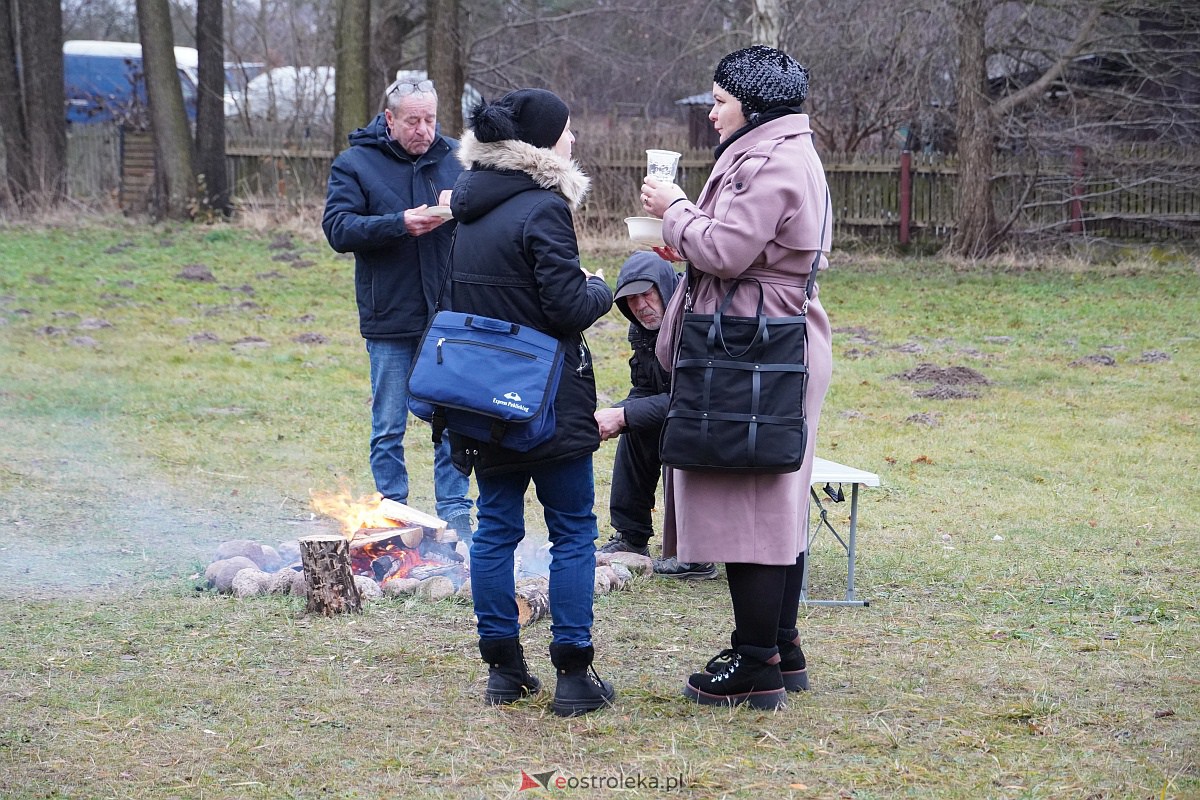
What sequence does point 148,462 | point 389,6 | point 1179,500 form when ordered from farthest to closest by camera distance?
point 389,6
point 148,462
point 1179,500

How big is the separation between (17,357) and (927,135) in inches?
523

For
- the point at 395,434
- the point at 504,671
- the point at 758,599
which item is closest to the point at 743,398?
the point at 758,599

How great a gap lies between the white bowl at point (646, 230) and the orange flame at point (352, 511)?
216 cm

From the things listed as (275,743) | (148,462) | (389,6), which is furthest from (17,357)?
(389,6)

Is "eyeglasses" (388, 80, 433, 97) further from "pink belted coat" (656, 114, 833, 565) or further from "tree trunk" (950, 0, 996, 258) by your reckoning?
"tree trunk" (950, 0, 996, 258)

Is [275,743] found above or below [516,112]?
below

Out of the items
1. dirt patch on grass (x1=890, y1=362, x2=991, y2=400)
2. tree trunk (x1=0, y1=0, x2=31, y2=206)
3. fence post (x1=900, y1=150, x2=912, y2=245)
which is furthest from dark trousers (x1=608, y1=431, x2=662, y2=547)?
tree trunk (x1=0, y1=0, x2=31, y2=206)

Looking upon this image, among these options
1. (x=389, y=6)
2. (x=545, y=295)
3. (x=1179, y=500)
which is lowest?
(x=1179, y=500)

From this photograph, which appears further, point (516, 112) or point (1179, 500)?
point (1179, 500)

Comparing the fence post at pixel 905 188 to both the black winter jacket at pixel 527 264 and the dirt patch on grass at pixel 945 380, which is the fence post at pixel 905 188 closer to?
the dirt patch on grass at pixel 945 380

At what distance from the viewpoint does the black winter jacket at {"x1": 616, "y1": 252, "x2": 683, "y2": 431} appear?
4.75 m

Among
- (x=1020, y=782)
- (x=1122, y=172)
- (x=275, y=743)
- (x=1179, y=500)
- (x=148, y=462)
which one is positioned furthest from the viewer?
(x=1122, y=172)

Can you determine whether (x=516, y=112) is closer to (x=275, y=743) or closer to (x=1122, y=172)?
(x=275, y=743)

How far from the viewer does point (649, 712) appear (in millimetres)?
A: 3557
